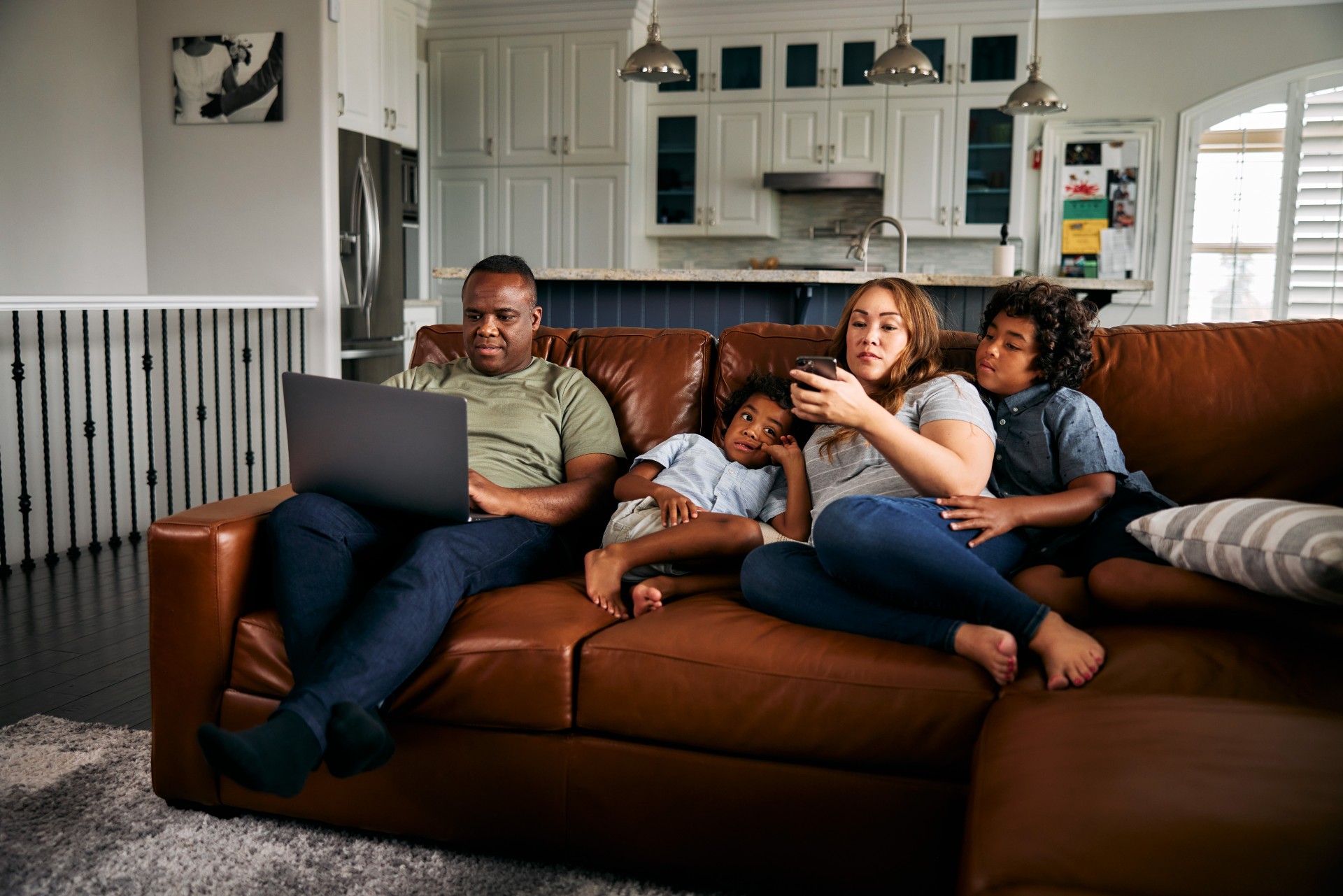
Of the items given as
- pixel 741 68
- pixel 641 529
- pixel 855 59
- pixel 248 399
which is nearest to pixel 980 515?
pixel 641 529

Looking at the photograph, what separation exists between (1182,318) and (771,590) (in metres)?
5.52

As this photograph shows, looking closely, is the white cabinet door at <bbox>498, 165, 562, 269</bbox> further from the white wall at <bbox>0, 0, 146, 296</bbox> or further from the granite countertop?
the white wall at <bbox>0, 0, 146, 296</bbox>

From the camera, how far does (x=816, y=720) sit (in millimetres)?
1435

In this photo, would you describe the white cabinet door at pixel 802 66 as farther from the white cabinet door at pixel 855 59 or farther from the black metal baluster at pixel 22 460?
the black metal baluster at pixel 22 460

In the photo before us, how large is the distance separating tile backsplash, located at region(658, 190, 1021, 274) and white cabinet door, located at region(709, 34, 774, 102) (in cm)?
70

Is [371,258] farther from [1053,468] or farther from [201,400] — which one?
[1053,468]

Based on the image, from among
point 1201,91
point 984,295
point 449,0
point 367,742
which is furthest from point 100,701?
point 1201,91

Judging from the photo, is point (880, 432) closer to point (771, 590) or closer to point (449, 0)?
point (771, 590)

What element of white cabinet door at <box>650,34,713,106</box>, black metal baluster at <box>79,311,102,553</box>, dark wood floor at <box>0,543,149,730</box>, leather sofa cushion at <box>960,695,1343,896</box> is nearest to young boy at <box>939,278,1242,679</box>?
leather sofa cushion at <box>960,695,1343,896</box>

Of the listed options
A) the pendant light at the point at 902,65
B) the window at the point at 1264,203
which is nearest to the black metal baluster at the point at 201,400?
the pendant light at the point at 902,65

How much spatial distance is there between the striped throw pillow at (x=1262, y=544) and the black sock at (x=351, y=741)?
46.9 inches

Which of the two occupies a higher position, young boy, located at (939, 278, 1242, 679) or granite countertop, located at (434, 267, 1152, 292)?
granite countertop, located at (434, 267, 1152, 292)

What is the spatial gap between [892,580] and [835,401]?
301 millimetres

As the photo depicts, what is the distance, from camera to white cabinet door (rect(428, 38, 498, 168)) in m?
6.43
